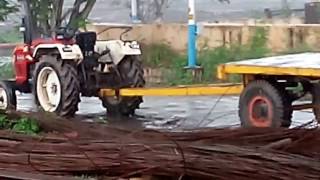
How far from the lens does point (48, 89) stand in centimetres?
1560

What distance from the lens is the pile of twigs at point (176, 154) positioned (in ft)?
23.2

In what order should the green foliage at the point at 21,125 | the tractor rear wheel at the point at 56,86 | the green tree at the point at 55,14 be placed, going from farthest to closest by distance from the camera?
the green tree at the point at 55,14 < the tractor rear wheel at the point at 56,86 < the green foliage at the point at 21,125

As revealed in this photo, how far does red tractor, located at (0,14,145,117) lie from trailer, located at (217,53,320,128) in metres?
2.81

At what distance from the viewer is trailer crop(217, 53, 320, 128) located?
1221 cm

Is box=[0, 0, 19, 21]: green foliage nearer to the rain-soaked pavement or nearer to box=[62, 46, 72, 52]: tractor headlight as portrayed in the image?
the rain-soaked pavement

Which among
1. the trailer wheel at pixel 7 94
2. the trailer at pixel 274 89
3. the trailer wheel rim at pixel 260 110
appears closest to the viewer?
the trailer at pixel 274 89

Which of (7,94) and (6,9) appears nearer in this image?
(7,94)

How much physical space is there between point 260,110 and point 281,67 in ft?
2.64

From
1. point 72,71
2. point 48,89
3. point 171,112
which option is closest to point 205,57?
point 171,112

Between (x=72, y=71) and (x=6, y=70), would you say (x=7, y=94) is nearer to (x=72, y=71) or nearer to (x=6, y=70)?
(x=72, y=71)

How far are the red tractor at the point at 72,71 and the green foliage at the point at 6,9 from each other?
6.58m

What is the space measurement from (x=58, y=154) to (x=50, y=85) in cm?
751

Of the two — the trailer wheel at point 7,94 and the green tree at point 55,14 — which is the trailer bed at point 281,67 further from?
the green tree at point 55,14

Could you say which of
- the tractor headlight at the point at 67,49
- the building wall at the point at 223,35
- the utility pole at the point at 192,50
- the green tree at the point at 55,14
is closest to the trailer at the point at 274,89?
the tractor headlight at the point at 67,49
